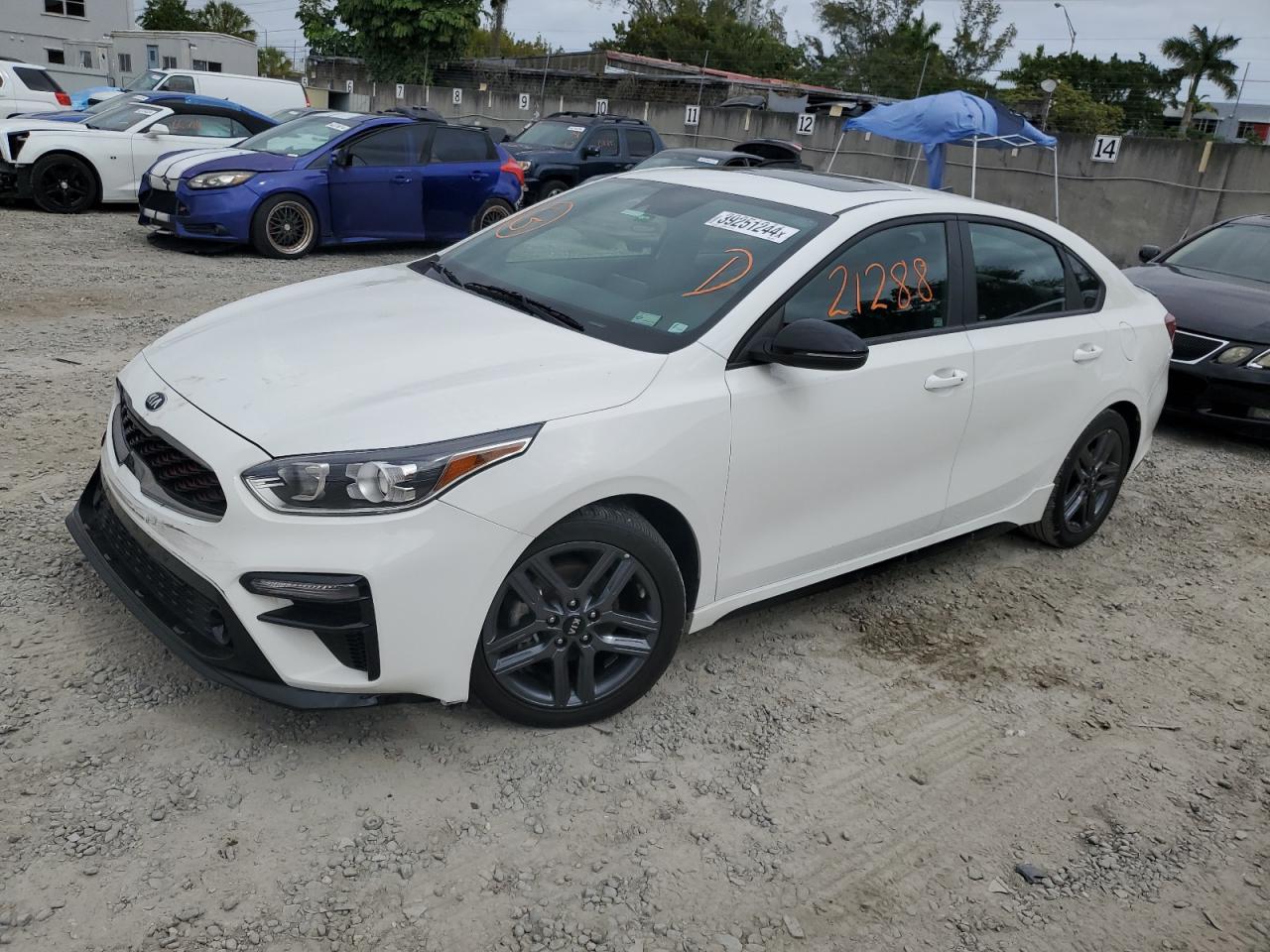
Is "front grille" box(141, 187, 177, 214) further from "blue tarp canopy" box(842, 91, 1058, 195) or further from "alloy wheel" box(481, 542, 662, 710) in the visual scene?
"blue tarp canopy" box(842, 91, 1058, 195)

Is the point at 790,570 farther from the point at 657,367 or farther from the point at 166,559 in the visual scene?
the point at 166,559

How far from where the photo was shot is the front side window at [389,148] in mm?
11570

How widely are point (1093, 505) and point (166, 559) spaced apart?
A: 4.19 m

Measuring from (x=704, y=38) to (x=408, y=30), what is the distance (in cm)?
3082

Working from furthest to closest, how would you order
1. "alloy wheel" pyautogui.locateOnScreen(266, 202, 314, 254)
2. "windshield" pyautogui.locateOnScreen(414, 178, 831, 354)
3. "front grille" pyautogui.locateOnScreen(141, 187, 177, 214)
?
"alloy wheel" pyautogui.locateOnScreen(266, 202, 314, 254) < "front grille" pyautogui.locateOnScreen(141, 187, 177, 214) < "windshield" pyautogui.locateOnScreen(414, 178, 831, 354)

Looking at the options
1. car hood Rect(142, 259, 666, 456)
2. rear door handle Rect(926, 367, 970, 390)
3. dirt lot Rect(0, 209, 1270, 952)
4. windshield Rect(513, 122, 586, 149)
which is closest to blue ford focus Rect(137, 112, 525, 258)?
windshield Rect(513, 122, 586, 149)

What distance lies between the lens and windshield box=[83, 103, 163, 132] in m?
13.3

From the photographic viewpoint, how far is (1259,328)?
23.7 ft

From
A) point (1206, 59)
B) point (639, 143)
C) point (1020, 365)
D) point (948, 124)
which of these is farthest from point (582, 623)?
point (1206, 59)

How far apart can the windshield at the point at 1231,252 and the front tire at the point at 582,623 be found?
22.7 feet

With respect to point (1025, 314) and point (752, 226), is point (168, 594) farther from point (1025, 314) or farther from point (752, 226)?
point (1025, 314)

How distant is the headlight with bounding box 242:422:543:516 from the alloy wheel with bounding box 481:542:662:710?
1.31ft

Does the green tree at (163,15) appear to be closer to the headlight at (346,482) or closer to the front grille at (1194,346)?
the front grille at (1194,346)

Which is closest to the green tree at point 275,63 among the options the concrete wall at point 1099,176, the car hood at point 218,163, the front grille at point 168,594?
the concrete wall at point 1099,176
